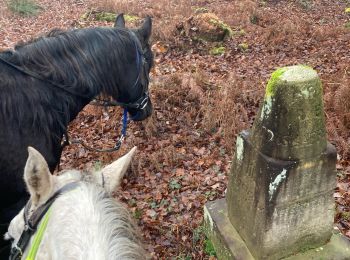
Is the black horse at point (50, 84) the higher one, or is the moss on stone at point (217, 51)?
the black horse at point (50, 84)

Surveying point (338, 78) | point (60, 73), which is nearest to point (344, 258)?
point (60, 73)

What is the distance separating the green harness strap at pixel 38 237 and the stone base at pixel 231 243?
1989 mm

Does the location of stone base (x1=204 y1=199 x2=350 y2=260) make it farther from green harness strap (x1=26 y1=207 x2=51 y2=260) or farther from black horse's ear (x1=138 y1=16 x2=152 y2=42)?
black horse's ear (x1=138 y1=16 x2=152 y2=42)

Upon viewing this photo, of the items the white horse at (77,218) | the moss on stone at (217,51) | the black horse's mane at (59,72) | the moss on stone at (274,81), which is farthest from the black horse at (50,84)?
the moss on stone at (217,51)

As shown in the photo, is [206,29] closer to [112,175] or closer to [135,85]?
[135,85]

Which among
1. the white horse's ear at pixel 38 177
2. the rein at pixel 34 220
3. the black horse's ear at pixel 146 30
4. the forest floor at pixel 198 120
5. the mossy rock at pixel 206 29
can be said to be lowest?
the forest floor at pixel 198 120

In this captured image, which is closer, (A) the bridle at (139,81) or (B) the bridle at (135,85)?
(B) the bridle at (135,85)

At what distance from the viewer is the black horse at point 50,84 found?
322 cm

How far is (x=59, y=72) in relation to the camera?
11.7 ft

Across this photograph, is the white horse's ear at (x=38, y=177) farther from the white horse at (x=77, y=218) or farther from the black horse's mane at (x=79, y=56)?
the black horse's mane at (x=79, y=56)

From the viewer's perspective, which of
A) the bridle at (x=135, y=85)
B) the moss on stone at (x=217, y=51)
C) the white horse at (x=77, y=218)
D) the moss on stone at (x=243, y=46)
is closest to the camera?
the white horse at (x=77, y=218)

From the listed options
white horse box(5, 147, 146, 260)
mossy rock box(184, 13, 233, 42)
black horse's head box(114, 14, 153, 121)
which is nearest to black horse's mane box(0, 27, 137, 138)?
black horse's head box(114, 14, 153, 121)

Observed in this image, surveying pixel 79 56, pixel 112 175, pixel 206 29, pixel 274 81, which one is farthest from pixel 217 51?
pixel 112 175

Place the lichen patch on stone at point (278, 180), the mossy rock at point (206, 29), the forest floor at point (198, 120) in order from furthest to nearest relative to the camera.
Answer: the mossy rock at point (206, 29), the forest floor at point (198, 120), the lichen patch on stone at point (278, 180)
